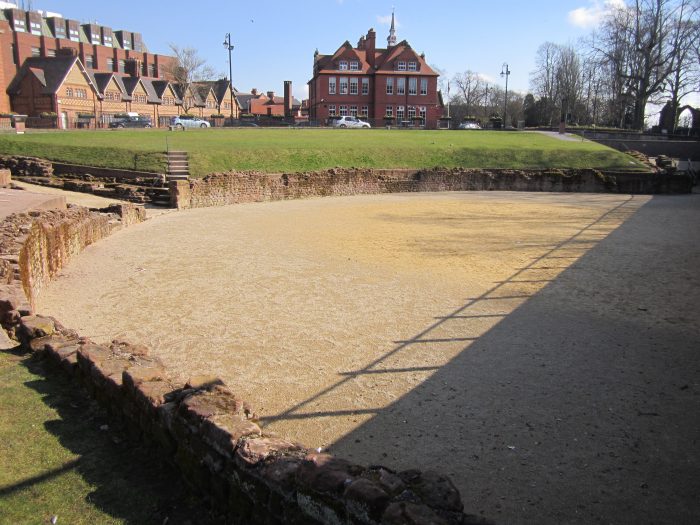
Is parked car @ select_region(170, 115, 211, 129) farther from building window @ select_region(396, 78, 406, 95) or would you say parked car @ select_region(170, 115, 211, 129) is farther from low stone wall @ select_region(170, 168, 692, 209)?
low stone wall @ select_region(170, 168, 692, 209)

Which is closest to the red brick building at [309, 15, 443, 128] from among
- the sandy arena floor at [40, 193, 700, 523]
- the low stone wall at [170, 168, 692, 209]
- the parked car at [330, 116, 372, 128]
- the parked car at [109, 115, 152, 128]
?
the parked car at [330, 116, 372, 128]

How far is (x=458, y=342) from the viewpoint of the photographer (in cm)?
891

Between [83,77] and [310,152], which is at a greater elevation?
[83,77]

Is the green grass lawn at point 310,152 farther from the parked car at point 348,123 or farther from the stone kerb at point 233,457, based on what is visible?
the stone kerb at point 233,457

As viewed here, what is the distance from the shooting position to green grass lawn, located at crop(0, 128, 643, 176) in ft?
98.8

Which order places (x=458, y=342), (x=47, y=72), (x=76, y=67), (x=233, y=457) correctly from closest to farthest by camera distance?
(x=233, y=457) < (x=458, y=342) < (x=47, y=72) < (x=76, y=67)

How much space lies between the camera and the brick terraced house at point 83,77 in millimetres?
71750

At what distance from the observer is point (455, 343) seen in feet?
29.1

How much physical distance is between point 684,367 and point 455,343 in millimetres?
3140

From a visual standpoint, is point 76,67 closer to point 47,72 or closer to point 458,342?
point 47,72

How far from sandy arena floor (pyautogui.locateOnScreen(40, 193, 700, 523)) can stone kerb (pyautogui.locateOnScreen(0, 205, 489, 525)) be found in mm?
1380

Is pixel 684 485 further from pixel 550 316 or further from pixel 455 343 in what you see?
pixel 550 316

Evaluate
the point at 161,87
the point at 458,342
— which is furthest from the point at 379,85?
the point at 458,342

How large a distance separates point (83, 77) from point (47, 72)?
433 cm
